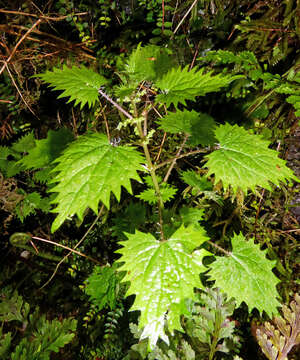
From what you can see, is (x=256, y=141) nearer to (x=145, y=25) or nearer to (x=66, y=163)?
(x=66, y=163)

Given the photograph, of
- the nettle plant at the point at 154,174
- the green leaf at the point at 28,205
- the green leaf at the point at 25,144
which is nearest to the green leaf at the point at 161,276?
the nettle plant at the point at 154,174

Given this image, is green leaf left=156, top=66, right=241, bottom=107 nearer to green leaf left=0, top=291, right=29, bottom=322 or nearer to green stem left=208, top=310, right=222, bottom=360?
green stem left=208, top=310, right=222, bottom=360

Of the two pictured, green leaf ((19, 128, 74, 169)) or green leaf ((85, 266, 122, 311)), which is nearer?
green leaf ((85, 266, 122, 311))

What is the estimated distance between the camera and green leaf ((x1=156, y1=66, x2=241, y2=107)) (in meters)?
1.09

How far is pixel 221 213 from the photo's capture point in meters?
2.01

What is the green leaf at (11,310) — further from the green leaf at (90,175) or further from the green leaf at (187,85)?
the green leaf at (187,85)

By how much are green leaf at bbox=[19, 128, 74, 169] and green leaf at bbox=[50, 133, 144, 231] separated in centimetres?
109

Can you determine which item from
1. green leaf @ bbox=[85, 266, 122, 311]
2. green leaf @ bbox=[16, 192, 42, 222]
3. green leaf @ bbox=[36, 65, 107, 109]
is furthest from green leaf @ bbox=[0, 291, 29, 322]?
green leaf @ bbox=[36, 65, 107, 109]

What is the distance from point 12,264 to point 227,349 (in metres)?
1.91

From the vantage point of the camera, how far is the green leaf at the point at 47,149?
1.97m

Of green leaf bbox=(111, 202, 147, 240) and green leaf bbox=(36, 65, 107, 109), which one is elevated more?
green leaf bbox=(36, 65, 107, 109)

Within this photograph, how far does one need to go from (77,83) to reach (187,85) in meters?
0.51

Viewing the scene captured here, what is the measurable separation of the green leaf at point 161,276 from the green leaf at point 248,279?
1.41 ft

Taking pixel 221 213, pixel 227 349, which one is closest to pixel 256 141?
pixel 221 213
